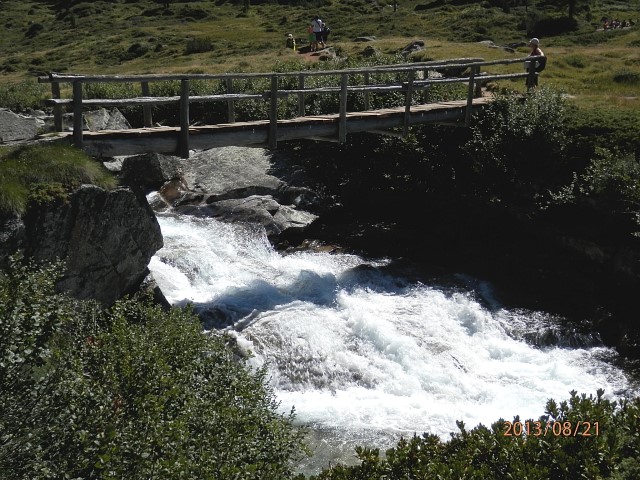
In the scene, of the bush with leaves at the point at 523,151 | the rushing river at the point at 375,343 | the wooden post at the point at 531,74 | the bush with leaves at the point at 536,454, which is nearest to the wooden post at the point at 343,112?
the rushing river at the point at 375,343

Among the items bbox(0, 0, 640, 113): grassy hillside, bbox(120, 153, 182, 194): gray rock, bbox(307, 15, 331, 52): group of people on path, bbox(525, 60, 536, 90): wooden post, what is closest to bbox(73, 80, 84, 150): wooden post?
bbox(120, 153, 182, 194): gray rock

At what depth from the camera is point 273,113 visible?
21328 mm

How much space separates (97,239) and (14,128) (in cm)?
369

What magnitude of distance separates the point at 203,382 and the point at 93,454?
9.57 ft

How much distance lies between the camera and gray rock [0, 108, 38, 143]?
1828 centimetres

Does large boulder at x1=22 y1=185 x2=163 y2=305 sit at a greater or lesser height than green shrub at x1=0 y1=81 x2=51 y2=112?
greater

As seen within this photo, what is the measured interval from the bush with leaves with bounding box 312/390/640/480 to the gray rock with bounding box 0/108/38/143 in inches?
481

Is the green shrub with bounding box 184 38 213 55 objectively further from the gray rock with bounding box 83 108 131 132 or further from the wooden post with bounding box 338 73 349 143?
the wooden post with bounding box 338 73 349 143

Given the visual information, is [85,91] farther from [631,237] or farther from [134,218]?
[631,237]

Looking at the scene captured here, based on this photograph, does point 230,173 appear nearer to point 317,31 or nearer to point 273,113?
point 273,113

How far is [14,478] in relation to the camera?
27.9 ft

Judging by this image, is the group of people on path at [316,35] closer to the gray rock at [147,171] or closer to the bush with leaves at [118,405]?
the gray rock at [147,171]

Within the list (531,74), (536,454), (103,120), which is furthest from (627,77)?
(536,454)

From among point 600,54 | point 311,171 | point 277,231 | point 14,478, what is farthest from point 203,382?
point 600,54
